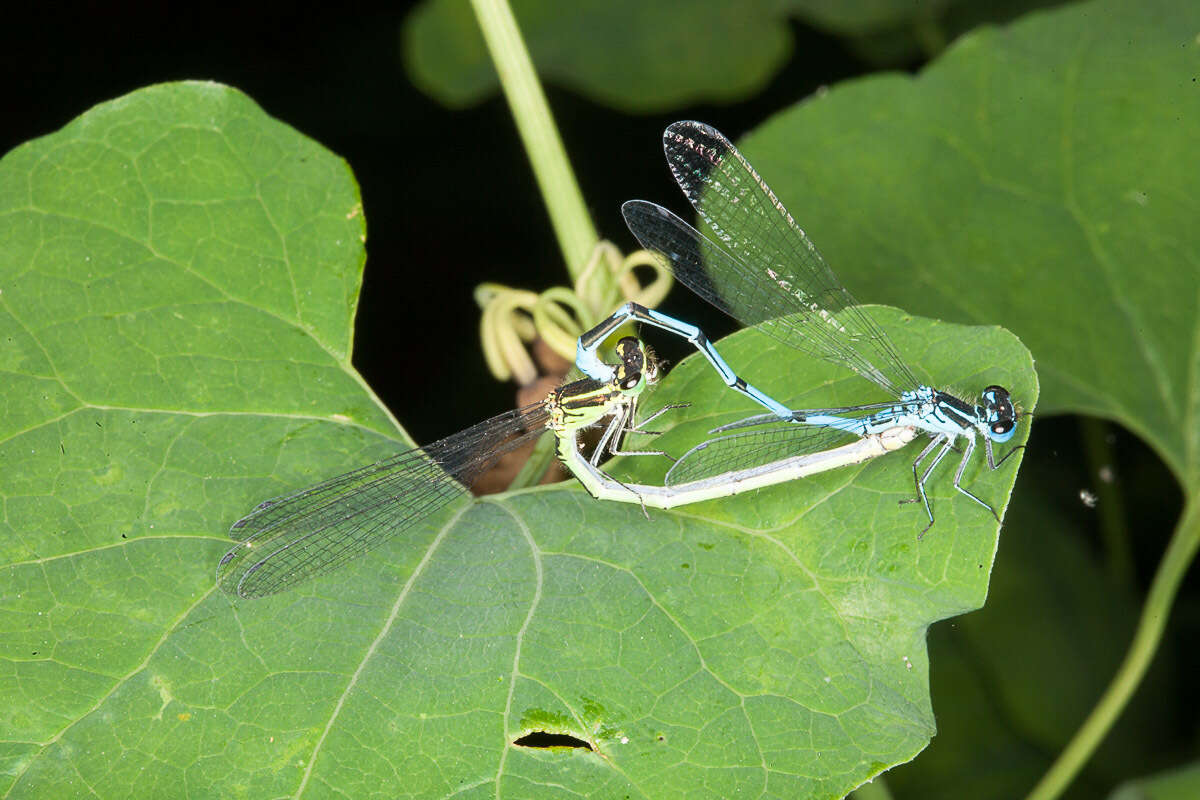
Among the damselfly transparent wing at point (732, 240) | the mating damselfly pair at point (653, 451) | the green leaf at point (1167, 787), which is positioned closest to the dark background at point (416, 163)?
the damselfly transparent wing at point (732, 240)

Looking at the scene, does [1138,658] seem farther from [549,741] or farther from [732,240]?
[549,741]

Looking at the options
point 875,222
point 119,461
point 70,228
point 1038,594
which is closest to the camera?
point 119,461

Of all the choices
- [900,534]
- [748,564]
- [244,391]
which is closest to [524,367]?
[244,391]

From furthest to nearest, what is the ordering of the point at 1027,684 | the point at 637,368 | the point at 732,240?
the point at 1027,684
the point at 732,240
the point at 637,368

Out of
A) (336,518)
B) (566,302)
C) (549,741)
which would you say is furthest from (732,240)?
(549,741)

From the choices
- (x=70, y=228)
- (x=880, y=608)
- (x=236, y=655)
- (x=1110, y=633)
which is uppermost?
(x=70, y=228)

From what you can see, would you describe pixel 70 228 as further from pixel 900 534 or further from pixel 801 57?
pixel 801 57

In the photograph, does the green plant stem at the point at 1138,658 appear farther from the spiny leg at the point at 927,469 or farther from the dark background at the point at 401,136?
the dark background at the point at 401,136
